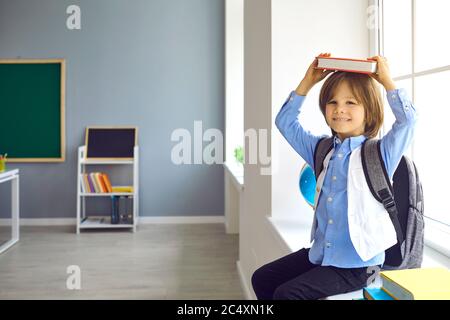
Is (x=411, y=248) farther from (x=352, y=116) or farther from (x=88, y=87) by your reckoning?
(x=88, y=87)

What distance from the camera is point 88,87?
196 inches

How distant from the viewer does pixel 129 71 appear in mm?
4988

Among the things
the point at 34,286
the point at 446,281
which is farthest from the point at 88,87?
the point at 446,281

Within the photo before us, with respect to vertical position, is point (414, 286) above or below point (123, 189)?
above

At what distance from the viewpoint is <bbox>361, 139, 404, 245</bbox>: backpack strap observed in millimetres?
1100

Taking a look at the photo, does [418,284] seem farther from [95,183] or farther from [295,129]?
[95,183]

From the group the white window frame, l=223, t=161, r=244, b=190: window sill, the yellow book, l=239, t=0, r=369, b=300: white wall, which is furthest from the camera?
l=223, t=161, r=244, b=190: window sill

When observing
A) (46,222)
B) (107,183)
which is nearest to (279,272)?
(107,183)

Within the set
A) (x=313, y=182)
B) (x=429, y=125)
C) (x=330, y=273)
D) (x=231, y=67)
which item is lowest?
(x=330, y=273)

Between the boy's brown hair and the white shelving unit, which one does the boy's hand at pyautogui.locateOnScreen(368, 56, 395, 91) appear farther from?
the white shelving unit

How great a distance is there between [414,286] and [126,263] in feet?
9.87

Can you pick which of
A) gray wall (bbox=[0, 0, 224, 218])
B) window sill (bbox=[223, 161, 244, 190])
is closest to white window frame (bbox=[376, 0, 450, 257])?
window sill (bbox=[223, 161, 244, 190])

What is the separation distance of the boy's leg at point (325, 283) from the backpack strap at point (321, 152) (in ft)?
0.94

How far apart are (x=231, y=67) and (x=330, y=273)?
387 cm
